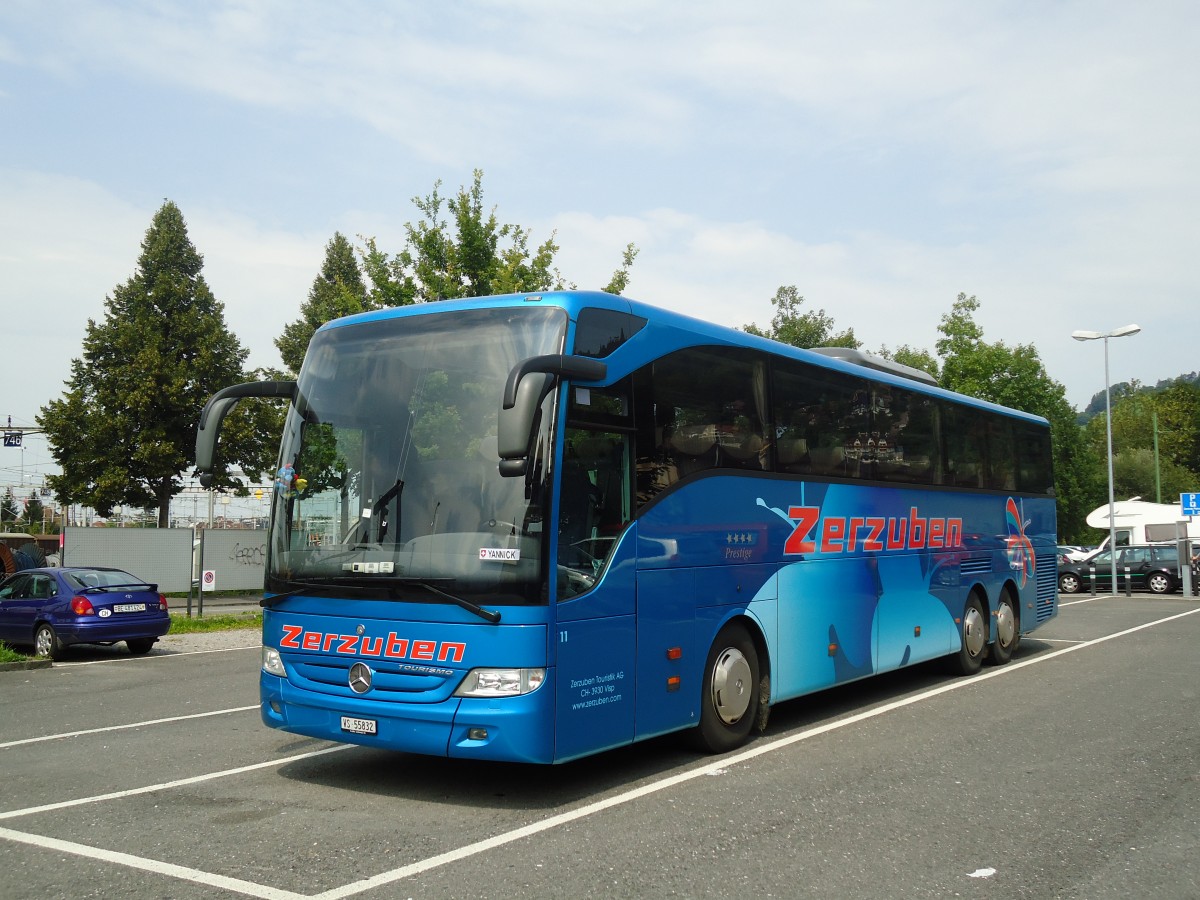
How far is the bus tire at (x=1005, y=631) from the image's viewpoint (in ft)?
48.1

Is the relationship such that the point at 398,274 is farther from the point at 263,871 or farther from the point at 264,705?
the point at 263,871

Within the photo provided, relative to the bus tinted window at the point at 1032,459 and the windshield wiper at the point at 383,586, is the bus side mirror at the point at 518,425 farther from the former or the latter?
the bus tinted window at the point at 1032,459

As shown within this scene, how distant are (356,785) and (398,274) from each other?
63.4 ft

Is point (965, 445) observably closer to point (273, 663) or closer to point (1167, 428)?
point (273, 663)

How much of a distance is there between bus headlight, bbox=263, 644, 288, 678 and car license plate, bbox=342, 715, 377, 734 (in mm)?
722

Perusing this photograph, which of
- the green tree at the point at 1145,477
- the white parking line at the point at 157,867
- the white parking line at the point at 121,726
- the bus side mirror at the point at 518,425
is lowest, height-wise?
the white parking line at the point at 121,726

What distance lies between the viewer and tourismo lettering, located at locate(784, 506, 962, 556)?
391 inches

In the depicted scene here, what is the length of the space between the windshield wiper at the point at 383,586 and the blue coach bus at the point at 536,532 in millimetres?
17

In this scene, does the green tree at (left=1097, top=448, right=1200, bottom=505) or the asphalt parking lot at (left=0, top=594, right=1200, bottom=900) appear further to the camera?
the green tree at (left=1097, top=448, right=1200, bottom=505)

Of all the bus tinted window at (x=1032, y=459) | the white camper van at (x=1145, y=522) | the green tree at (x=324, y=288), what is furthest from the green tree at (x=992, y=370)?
the bus tinted window at (x=1032, y=459)

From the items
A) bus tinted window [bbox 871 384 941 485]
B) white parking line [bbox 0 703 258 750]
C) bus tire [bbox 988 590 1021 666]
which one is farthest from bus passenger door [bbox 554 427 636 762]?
bus tire [bbox 988 590 1021 666]

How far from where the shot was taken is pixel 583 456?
721 centimetres

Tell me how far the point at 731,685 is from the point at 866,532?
3.14 meters

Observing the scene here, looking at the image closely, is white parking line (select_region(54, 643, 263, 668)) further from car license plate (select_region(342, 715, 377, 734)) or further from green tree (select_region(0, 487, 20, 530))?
green tree (select_region(0, 487, 20, 530))
